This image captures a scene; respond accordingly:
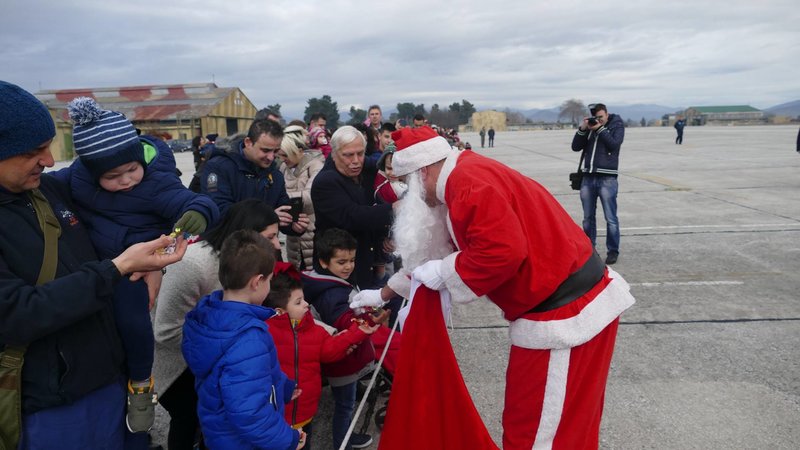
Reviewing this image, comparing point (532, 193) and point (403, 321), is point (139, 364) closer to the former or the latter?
point (403, 321)

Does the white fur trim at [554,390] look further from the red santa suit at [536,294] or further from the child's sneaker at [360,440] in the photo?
the child's sneaker at [360,440]

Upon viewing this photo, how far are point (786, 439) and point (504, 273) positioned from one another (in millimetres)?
2341

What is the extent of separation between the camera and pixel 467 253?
2.04m

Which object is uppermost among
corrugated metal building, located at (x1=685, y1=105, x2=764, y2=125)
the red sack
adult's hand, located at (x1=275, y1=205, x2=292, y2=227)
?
corrugated metal building, located at (x1=685, y1=105, x2=764, y2=125)

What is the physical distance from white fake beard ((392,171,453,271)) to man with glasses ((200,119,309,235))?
4.82 ft

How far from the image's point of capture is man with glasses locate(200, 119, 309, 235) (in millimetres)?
3508

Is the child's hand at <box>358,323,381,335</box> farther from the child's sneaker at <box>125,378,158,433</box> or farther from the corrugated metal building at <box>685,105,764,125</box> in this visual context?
the corrugated metal building at <box>685,105,764,125</box>

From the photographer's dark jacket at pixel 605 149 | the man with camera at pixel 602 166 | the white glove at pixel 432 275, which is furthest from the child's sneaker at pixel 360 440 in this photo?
the photographer's dark jacket at pixel 605 149

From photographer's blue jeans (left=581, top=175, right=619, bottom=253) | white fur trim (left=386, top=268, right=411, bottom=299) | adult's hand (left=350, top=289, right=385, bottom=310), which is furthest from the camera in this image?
photographer's blue jeans (left=581, top=175, right=619, bottom=253)

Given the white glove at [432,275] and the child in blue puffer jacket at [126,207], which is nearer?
the child in blue puffer jacket at [126,207]

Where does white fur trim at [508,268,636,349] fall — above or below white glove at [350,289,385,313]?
above

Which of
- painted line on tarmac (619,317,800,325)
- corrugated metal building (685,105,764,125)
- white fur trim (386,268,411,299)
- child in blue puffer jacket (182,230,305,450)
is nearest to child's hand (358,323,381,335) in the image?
white fur trim (386,268,411,299)

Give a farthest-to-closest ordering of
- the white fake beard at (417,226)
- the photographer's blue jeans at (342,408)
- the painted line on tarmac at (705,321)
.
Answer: the painted line on tarmac at (705,321)
the photographer's blue jeans at (342,408)
the white fake beard at (417,226)

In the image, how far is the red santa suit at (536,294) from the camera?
1.98 m
